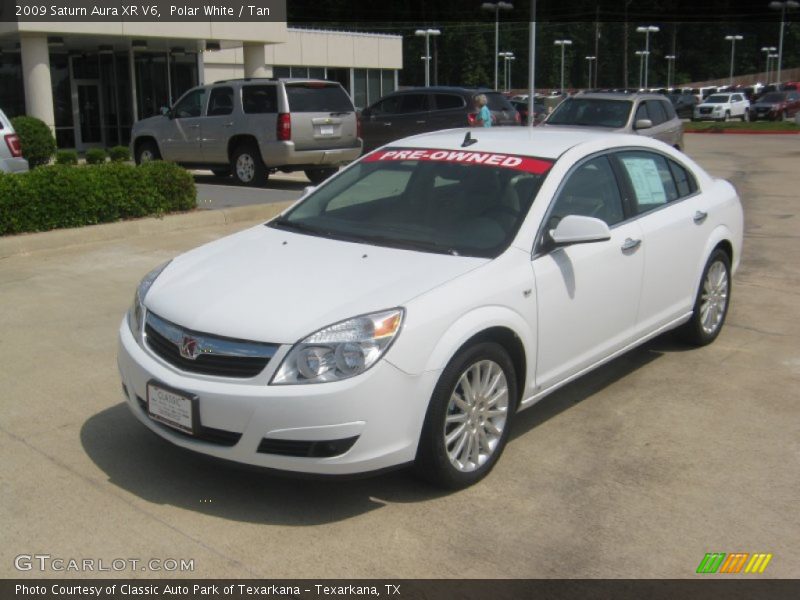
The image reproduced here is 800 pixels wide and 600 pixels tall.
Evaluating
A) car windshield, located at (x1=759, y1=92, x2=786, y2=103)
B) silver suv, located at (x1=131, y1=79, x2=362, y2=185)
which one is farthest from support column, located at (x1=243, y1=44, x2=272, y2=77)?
car windshield, located at (x1=759, y1=92, x2=786, y2=103)

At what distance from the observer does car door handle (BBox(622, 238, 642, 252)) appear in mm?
5340

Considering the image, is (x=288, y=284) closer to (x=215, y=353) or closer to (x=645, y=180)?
(x=215, y=353)

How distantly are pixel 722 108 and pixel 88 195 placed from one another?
155 ft

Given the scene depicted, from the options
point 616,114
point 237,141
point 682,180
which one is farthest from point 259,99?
point 682,180

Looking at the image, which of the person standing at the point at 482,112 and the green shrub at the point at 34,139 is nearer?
the person standing at the point at 482,112

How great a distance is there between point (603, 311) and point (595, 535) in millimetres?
1567

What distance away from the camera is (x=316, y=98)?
15656 mm

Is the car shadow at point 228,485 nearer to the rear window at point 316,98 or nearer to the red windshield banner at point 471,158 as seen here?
the red windshield banner at point 471,158

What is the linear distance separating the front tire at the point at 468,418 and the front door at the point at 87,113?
25.2 m

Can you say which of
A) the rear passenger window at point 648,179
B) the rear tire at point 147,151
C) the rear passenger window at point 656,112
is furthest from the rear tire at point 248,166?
the rear passenger window at point 648,179

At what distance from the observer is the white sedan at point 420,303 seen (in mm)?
3912

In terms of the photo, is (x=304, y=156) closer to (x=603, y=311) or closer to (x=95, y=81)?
(x=603, y=311)
